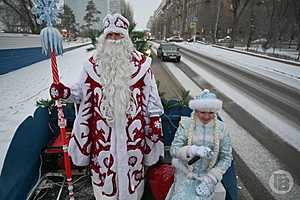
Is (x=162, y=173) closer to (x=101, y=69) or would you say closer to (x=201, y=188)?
(x=201, y=188)

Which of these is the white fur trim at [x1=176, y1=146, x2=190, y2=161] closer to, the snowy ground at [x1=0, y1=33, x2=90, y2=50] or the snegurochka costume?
the snegurochka costume

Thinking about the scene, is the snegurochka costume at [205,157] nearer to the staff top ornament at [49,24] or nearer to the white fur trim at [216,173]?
the white fur trim at [216,173]

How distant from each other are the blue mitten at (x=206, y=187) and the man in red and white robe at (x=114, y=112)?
1.87ft

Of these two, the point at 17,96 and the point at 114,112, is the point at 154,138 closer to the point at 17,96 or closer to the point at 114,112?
the point at 114,112

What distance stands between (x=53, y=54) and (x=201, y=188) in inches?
69.6

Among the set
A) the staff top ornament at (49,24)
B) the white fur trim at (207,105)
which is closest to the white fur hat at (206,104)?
the white fur trim at (207,105)

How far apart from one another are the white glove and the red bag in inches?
24.7

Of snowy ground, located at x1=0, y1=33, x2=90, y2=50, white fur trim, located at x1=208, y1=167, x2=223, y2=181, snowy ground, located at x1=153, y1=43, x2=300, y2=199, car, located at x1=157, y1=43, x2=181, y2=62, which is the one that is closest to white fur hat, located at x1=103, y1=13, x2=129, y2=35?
white fur trim, located at x1=208, y1=167, x2=223, y2=181

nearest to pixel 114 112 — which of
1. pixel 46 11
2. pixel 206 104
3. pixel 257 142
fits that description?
pixel 206 104

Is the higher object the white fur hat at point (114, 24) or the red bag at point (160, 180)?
the white fur hat at point (114, 24)

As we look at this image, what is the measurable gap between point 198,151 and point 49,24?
5.67 ft

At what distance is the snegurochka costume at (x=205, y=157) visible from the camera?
2.42 metres

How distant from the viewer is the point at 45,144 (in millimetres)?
3635

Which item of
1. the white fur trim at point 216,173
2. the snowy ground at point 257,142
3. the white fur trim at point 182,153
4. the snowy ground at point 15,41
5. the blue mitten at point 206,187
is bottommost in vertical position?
the snowy ground at point 257,142
